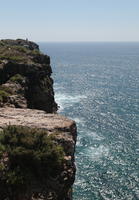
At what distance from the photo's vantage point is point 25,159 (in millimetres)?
27203

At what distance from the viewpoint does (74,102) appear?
5837 inches

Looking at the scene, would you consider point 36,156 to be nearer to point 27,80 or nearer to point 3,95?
point 3,95

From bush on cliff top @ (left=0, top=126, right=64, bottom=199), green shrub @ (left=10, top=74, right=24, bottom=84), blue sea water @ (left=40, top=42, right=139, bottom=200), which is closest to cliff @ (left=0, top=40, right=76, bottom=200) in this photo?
bush on cliff top @ (left=0, top=126, right=64, bottom=199)

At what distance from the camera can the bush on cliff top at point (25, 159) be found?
1008 inches

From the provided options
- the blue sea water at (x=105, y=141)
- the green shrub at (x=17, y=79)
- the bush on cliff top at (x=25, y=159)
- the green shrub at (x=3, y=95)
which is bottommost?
the blue sea water at (x=105, y=141)

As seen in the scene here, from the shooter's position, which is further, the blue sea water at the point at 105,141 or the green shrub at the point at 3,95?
the blue sea water at the point at 105,141

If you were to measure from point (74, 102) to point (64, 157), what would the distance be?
4694 inches

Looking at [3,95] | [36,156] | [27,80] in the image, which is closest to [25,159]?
[36,156]

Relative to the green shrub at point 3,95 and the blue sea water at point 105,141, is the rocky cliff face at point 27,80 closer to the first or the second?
the green shrub at point 3,95

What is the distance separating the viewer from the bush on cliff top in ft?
84.0

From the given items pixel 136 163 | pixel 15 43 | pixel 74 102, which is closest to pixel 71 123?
pixel 136 163

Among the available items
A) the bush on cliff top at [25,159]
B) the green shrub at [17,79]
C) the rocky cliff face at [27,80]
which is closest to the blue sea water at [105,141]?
the rocky cliff face at [27,80]

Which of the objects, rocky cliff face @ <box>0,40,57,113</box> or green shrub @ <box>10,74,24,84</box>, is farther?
green shrub @ <box>10,74,24,84</box>

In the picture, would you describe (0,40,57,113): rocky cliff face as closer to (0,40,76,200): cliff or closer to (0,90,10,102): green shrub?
(0,90,10,102): green shrub
